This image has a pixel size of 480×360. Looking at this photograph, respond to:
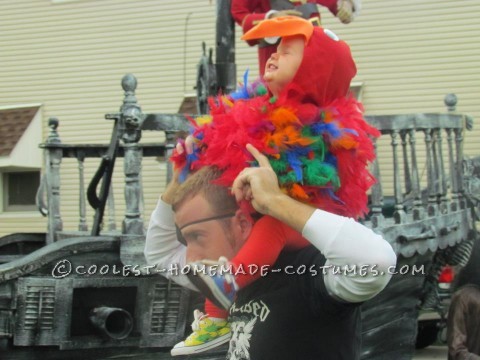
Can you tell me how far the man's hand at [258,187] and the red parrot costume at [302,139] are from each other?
8cm

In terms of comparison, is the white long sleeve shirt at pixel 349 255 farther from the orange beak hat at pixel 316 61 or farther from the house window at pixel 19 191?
the house window at pixel 19 191

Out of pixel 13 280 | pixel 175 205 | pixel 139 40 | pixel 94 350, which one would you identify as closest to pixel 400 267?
pixel 94 350

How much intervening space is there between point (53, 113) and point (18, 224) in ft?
5.50

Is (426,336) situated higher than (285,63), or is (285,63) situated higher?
(285,63)

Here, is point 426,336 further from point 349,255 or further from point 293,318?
point 349,255

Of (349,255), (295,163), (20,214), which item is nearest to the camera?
(349,255)

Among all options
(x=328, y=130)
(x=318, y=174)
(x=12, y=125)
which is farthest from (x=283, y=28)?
(x=12, y=125)

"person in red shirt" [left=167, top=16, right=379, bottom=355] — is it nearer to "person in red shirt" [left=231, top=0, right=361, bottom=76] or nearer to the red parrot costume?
the red parrot costume

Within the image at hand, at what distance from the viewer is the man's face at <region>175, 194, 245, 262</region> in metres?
2.44

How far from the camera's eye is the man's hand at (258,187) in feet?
7.43

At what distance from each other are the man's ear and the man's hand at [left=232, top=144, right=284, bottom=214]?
9 centimetres

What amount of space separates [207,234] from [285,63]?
48cm

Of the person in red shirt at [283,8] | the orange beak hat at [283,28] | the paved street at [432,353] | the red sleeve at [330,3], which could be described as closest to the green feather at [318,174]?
the orange beak hat at [283,28]

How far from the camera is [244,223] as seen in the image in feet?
7.98
